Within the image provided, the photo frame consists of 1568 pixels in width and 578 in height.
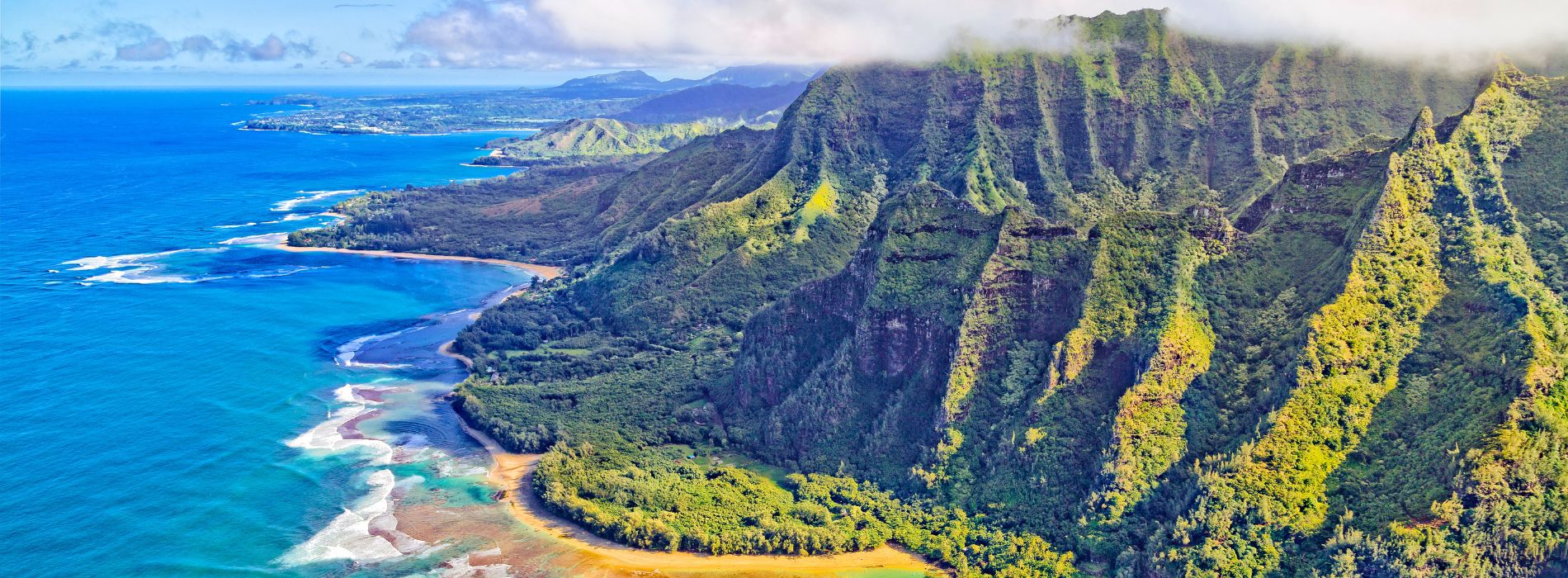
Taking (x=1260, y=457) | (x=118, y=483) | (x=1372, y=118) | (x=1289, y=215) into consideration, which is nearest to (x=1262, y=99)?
(x=1372, y=118)

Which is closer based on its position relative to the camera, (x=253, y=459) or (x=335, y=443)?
(x=253, y=459)

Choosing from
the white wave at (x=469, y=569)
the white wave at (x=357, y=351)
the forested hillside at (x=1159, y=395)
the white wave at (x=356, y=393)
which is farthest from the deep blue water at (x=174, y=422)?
the forested hillside at (x=1159, y=395)

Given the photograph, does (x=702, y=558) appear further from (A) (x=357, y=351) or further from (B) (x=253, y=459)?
(A) (x=357, y=351)

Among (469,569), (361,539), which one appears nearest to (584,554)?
(469,569)

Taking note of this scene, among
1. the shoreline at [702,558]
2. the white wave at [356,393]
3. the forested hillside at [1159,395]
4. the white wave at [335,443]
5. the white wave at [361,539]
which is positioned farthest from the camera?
the white wave at [356,393]

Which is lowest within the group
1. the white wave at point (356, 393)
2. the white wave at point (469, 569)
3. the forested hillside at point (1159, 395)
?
the white wave at point (469, 569)

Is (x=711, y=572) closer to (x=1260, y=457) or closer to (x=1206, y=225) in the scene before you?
(x=1260, y=457)

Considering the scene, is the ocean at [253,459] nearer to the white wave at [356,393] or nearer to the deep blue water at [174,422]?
the deep blue water at [174,422]

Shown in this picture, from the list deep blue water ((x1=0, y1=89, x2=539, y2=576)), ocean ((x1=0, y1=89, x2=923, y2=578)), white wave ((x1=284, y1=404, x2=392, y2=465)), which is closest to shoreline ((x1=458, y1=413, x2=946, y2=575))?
ocean ((x1=0, y1=89, x2=923, y2=578))
